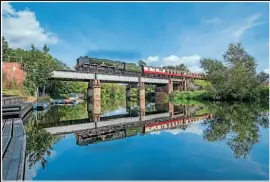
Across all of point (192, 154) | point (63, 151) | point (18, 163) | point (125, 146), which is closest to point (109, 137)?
point (125, 146)

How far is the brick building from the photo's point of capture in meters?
33.9

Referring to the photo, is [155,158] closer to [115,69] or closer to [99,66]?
[99,66]

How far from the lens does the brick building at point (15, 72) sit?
33875 mm

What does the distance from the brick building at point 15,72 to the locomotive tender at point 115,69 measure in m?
7.56

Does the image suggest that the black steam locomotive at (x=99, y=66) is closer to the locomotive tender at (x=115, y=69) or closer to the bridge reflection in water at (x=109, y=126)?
the locomotive tender at (x=115, y=69)

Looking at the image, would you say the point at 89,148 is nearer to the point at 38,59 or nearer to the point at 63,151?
the point at 63,151

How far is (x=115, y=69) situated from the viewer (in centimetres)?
3922

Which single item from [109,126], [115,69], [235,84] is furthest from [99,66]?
[109,126]

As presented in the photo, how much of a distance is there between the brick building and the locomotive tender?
756 cm

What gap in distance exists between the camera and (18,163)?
441 cm

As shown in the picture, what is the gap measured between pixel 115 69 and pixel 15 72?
1436cm

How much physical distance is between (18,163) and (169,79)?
144 feet

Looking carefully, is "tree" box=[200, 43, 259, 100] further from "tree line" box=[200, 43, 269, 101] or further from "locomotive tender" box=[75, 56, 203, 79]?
"locomotive tender" box=[75, 56, 203, 79]

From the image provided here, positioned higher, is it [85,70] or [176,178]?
[85,70]
